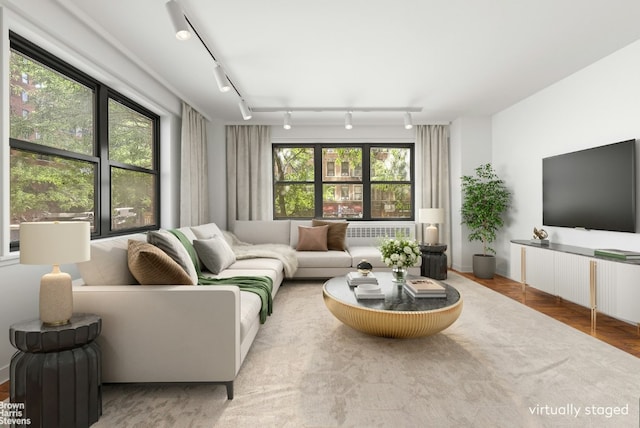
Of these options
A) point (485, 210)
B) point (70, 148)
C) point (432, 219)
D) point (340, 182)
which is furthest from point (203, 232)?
point (485, 210)

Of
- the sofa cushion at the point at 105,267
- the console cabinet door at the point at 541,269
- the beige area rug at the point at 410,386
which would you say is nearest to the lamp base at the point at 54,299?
the sofa cushion at the point at 105,267

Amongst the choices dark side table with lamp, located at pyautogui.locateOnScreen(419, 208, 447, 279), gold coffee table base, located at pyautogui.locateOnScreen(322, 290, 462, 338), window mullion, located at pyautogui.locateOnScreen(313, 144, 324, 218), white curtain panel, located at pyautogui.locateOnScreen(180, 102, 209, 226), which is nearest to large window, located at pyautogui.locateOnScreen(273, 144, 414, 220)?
window mullion, located at pyautogui.locateOnScreen(313, 144, 324, 218)

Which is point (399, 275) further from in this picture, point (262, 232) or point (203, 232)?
point (262, 232)

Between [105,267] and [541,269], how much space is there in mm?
4077

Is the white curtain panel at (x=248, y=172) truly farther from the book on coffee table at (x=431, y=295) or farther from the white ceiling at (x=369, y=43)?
the book on coffee table at (x=431, y=295)

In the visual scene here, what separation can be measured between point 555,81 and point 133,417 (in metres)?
4.99

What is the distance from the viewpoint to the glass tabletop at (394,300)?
93.4 inches

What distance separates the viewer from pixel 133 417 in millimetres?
1669

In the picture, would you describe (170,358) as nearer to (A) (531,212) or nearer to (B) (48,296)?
(B) (48,296)

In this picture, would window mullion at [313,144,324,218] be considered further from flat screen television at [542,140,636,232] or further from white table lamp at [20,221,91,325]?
white table lamp at [20,221,91,325]

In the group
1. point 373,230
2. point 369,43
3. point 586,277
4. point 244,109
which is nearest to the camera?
point 369,43

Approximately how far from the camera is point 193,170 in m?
4.64

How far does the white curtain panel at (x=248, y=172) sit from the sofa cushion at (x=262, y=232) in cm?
30

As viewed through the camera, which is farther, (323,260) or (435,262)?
(435,262)
